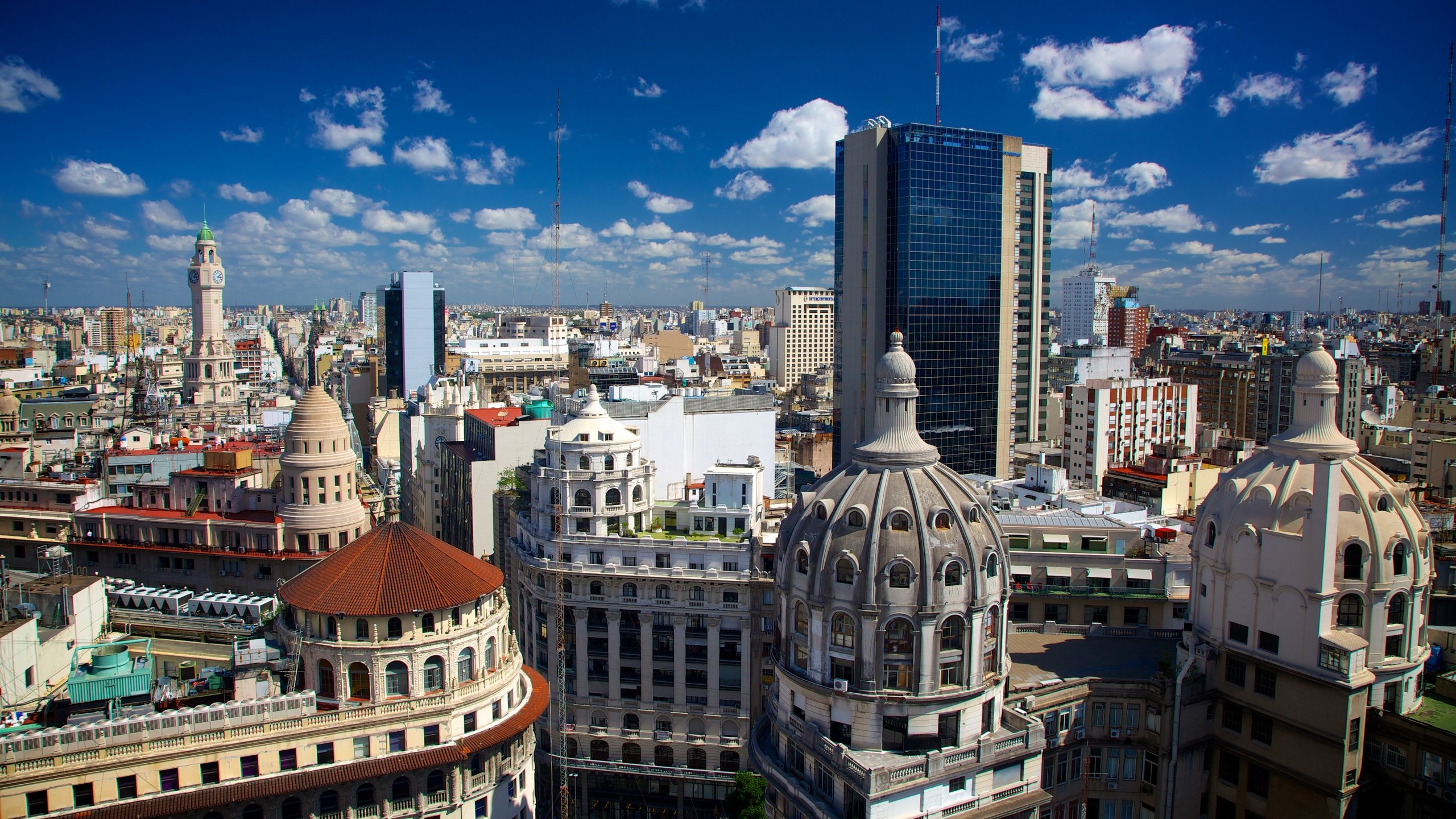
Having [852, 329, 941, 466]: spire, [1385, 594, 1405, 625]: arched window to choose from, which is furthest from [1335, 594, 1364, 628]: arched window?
[852, 329, 941, 466]: spire

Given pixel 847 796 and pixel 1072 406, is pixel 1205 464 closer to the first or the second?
pixel 1072 406

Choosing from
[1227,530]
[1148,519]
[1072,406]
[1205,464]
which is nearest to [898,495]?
[1227,530]

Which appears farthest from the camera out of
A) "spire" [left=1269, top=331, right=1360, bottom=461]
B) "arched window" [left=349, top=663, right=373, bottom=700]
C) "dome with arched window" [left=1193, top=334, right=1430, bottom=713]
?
"spire" [left=1269, top=331, right=1360, bottom=461]

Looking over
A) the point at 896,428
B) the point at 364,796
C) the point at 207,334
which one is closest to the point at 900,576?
the point at 896,428

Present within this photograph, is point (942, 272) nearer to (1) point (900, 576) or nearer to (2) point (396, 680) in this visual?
(1) point (900, 576)

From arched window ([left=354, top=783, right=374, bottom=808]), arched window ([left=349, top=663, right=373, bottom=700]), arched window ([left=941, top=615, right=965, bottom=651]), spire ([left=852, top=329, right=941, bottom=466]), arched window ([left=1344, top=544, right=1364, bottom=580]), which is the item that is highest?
spire ([left=852, top=329, right=941, bottom=466])

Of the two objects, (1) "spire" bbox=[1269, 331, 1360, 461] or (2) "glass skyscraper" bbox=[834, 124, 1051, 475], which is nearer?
(1) "spire" bbox=[1269, 331, 1360, 461]

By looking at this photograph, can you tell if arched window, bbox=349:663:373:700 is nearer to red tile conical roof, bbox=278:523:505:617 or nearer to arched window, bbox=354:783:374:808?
red tile conical roof, bbox=278:523:505:617
